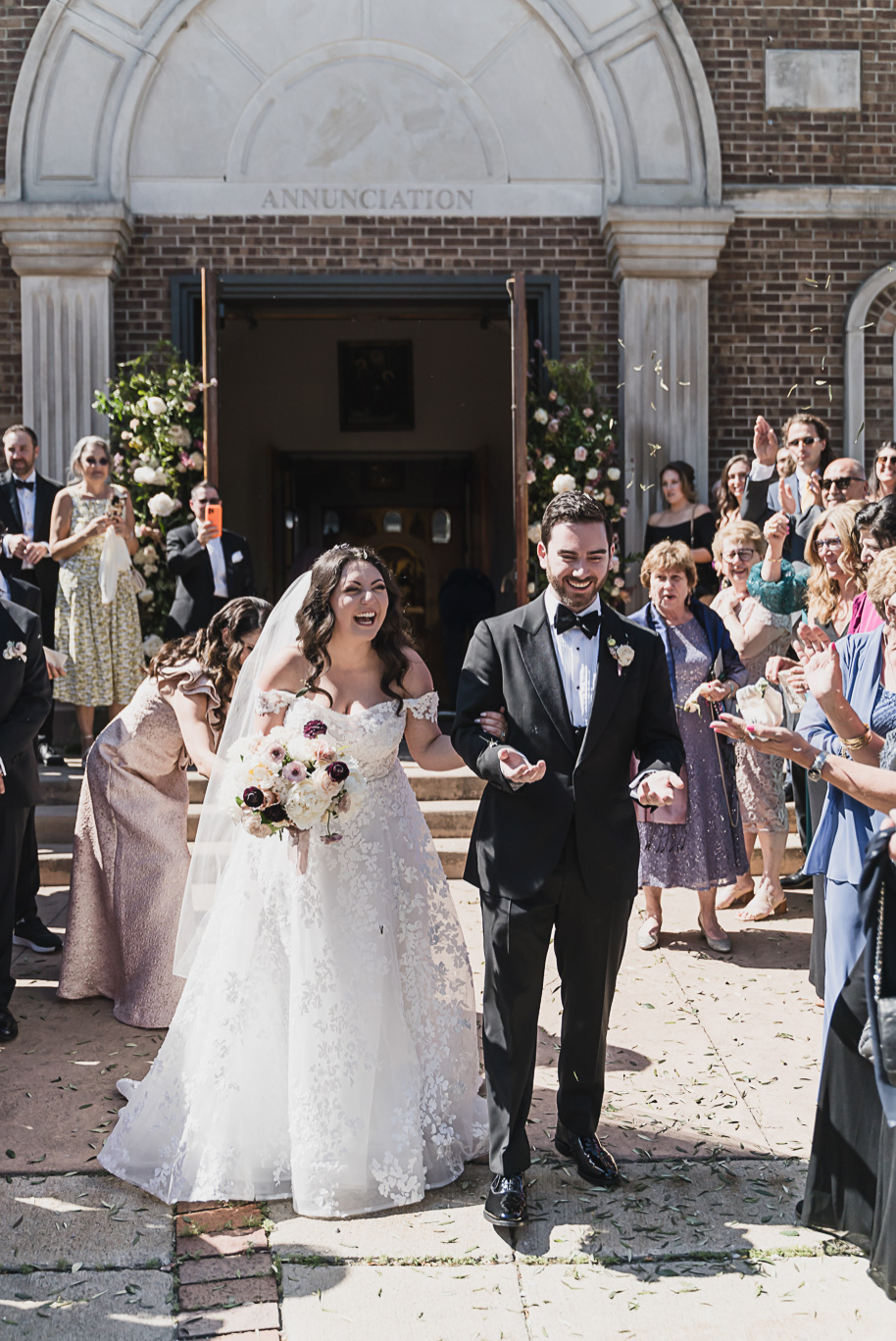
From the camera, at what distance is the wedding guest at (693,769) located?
6125mm

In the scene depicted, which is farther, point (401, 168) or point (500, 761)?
point (401, 168)

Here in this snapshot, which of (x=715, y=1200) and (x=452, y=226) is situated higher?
(x=452, y=226)

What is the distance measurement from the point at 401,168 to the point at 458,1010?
24.7 ft

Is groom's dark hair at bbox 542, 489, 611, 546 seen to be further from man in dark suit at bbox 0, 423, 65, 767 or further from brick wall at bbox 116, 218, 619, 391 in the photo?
brick wall at bbox 116, 218, 619, 391

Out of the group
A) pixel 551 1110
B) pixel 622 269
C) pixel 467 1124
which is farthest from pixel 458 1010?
pixel 622 269

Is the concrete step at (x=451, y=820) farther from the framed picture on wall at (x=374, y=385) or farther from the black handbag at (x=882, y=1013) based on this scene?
the framed picture on wall at (x=374, y=385)

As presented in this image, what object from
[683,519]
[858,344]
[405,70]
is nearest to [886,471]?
[683,519]

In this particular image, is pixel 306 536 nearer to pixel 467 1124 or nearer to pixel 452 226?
pixel 452 226

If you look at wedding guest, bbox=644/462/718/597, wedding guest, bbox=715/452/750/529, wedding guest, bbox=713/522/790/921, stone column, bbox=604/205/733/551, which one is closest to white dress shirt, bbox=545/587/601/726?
wedding guest, bbox=713/522/790/921

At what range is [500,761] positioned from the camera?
3.56 meters

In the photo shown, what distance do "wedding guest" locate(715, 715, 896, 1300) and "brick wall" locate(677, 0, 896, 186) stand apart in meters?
7.63

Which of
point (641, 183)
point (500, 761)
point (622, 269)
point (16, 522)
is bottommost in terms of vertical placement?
point (500, 761)

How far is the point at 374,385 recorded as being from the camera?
14930 millimetres

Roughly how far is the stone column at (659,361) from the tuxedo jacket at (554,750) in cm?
592
